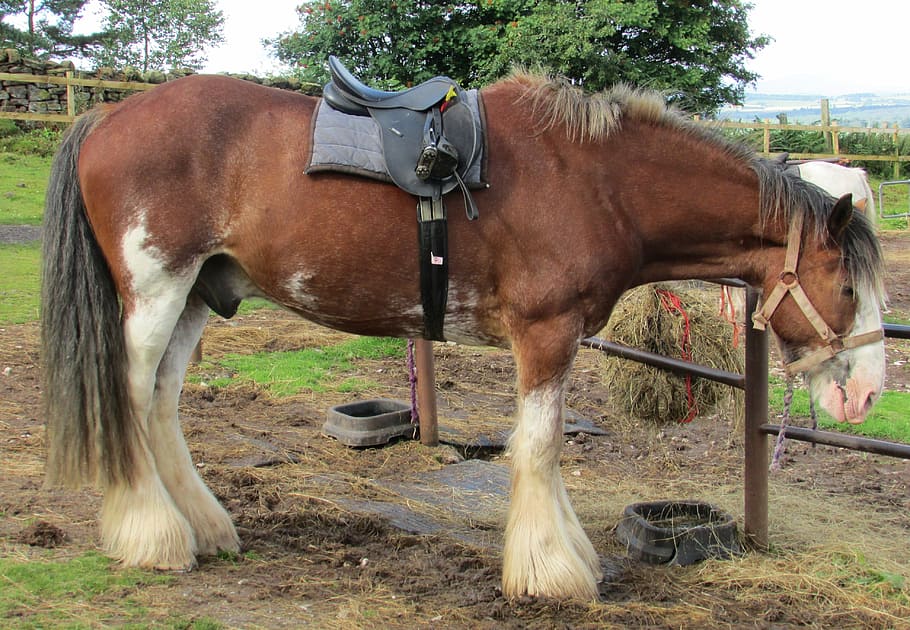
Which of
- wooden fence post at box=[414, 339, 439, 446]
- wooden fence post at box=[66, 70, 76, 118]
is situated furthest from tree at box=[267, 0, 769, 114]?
wooden fence post at box=[414, 339, 439, 446]

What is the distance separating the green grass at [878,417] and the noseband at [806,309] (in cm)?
224

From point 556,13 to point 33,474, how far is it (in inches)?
605

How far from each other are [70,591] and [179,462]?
29.7 inches

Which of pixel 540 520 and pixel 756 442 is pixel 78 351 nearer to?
pixel 540 520

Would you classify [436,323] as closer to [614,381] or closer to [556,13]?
[614,381]

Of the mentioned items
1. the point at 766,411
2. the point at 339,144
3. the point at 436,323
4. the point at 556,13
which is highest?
the point at 556,13

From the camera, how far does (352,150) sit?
10.5 feet

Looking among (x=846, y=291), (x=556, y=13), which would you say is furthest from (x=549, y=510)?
(x=556, y=13)

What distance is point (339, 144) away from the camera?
3193mm

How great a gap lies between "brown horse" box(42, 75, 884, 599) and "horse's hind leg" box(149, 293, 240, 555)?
147mm

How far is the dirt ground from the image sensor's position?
10.1 ft

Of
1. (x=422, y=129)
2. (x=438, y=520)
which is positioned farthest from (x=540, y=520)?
(x=422, y=129)

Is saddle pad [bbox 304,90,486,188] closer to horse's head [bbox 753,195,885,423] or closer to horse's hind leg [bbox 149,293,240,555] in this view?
horse's hind leg [bbox 149,293,240,555]

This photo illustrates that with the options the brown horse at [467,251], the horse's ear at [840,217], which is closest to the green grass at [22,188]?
the brown horse at [467,251]
